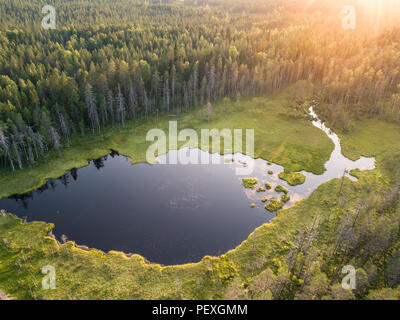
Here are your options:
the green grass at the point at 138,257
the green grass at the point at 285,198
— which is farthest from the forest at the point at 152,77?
the green grass at the point at 285,198

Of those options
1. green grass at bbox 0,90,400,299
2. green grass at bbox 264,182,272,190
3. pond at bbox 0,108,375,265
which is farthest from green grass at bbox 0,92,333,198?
green grass at bbox 264,182,272,190

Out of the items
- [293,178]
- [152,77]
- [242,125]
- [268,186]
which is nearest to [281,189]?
[268,186]

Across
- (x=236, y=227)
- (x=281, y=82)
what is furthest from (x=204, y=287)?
(x=281, y=82)

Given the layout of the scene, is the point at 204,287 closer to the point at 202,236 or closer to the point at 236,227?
the point at 202,236

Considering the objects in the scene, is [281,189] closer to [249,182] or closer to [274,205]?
[274,205]

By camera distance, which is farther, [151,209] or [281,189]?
[281,189]

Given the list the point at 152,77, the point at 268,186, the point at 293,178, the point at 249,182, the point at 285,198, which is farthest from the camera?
the point at 152,77

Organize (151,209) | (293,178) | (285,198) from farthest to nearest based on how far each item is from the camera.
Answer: (293,178)
(285,198)
(151,209)

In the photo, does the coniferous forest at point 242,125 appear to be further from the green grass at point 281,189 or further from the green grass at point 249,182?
the green grass at point 249,182
